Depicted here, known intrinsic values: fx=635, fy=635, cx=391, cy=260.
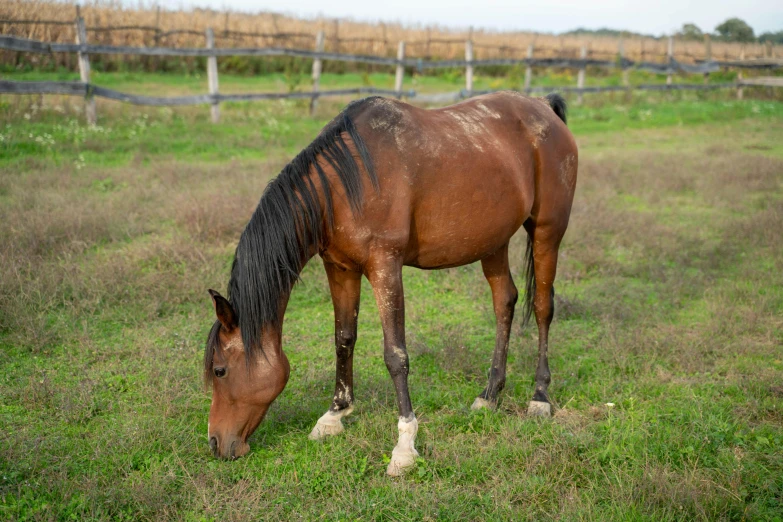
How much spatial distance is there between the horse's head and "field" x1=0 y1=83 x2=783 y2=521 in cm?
16

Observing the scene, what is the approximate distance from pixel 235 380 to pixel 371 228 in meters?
1.10

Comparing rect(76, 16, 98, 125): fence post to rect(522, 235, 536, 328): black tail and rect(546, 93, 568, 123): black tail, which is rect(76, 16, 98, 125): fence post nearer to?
rect(546, 93, 568, 123): black tail

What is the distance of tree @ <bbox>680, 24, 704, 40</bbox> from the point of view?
37541mm

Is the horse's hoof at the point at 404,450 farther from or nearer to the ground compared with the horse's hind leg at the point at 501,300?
nearer to the ground

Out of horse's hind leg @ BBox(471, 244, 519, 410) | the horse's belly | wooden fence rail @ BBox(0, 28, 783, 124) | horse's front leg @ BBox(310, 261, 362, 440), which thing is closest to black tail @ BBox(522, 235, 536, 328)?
horse's hind leg @ BBox(471, 244, 519, 410)

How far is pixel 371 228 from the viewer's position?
11.5 ft

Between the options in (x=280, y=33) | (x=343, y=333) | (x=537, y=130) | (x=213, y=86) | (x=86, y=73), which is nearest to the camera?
(x=343, y=333)

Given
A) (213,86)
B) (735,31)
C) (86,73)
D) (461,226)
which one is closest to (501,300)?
(461,226)

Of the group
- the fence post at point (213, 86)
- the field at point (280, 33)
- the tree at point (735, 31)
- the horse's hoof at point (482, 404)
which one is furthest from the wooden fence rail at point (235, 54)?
the tree at point (735, 31)

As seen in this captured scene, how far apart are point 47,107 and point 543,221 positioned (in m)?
10.8

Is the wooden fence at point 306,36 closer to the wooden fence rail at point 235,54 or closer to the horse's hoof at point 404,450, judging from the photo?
the wooden fence rail at point 235,54

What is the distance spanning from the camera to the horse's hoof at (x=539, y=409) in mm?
4117

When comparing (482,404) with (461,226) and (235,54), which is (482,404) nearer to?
(461,226)

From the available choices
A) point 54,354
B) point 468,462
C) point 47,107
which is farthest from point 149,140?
point 468,462
